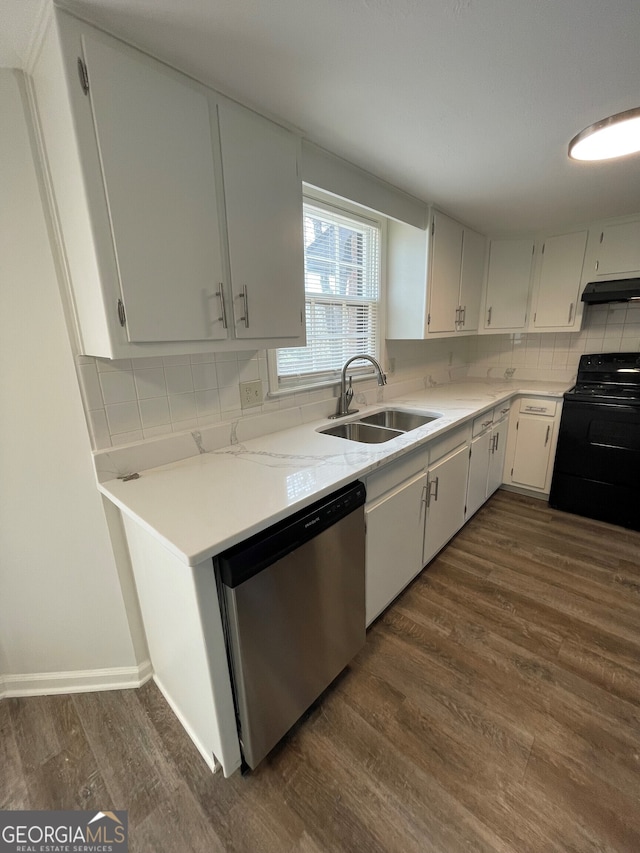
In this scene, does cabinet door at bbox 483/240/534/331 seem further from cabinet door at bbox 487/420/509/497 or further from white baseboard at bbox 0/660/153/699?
white baseboard at bbox 0/660/153/699

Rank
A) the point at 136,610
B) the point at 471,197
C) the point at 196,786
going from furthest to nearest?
the point at 471,197, the point at 136,610, the point at 196,786

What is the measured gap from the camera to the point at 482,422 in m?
2.46

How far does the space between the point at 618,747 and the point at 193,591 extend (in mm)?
1592

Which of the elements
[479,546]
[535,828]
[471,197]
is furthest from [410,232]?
[535,828]

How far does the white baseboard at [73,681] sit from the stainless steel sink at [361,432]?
1425mm

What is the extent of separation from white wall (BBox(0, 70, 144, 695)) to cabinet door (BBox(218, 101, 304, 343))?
58 centimetres

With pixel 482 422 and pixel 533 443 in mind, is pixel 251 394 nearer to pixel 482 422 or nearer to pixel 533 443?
pixel 482 422

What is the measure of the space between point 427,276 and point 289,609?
2.13 meters

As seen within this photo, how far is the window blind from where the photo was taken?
1943 millimetres

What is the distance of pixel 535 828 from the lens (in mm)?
1037

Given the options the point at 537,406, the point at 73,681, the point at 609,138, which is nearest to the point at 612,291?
the point at 537,406

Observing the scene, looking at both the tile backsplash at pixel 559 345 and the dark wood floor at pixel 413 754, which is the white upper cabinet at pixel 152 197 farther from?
the tile backsplash at pixel 559 345

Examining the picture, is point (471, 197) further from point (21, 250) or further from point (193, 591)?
point (193, 591)

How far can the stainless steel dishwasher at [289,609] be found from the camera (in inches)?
38.7
